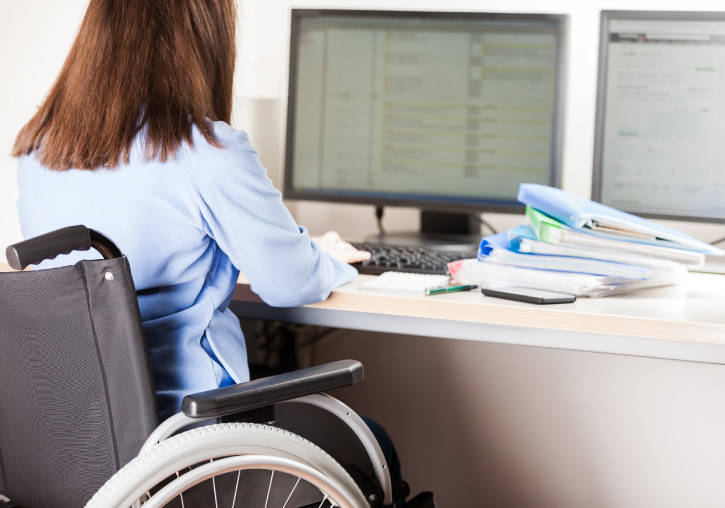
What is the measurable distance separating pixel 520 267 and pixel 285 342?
85 cm

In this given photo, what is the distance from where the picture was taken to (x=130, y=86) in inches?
35.6

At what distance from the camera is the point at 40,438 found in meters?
0.84

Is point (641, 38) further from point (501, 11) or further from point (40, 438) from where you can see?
point (40, 438)

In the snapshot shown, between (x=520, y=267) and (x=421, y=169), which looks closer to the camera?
(x=520, y=267)

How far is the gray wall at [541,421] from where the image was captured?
1.60m

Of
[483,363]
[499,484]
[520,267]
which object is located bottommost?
[499,484]

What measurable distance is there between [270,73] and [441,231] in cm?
57

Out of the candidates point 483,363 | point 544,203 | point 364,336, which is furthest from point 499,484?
point 544,203

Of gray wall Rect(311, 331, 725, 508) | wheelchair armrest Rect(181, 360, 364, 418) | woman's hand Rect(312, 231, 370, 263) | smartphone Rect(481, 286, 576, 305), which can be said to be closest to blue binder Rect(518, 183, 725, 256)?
smartphone Rect(481, 286, 576, 305)

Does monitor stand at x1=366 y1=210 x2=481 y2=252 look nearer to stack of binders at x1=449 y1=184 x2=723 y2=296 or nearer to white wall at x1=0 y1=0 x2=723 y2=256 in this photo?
white wall at x1=0 y1=0 x2=723 y2=256

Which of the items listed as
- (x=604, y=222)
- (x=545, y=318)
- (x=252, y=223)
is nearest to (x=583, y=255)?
(x=604, y=222)

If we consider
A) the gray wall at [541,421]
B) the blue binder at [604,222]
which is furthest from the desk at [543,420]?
the blue binder at [604,222]

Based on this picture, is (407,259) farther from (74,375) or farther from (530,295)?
(74,375)

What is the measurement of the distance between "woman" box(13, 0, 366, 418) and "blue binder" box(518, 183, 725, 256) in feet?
1.20
